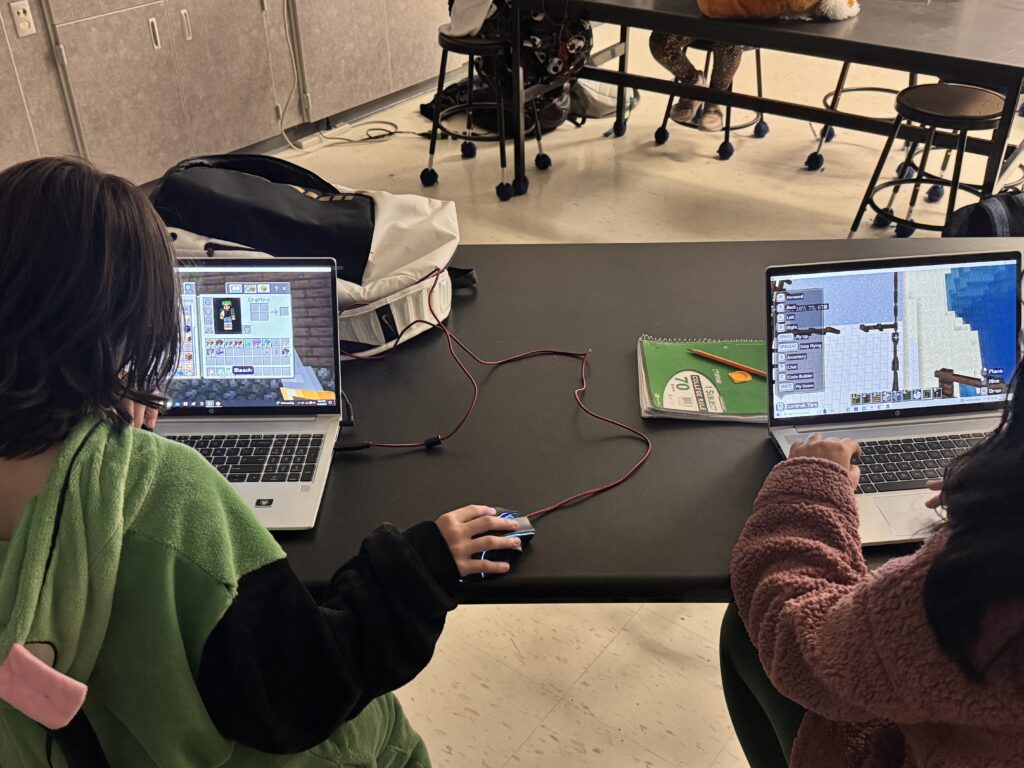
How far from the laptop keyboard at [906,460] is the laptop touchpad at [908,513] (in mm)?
18

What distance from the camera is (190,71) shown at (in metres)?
3.81

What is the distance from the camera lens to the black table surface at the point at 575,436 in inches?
42.8

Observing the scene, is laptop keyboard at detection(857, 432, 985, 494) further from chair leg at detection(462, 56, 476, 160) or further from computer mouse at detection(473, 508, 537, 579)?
chair leg at detection(462, 56, 476, 160)

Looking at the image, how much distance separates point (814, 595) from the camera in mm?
877

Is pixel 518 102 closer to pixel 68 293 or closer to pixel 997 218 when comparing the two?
pixel 997 218

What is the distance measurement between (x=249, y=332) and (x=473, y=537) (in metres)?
0.46

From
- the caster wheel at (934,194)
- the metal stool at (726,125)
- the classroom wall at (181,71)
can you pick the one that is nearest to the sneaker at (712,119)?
the metal stool at (726,125)

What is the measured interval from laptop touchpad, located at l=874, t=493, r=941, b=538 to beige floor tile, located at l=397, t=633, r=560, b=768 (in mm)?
917

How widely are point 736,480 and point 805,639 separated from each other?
0.39m

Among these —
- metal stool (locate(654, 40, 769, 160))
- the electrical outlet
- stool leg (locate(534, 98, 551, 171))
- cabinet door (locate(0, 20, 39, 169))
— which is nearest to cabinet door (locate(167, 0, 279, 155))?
the electrical outlet

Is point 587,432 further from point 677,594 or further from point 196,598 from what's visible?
point 196,598

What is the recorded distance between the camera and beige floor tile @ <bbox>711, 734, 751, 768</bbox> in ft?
5.48

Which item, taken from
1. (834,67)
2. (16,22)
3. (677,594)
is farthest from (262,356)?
(834,67)

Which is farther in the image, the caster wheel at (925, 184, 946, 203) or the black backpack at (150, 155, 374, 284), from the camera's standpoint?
the caster wheel at (925, 184, 946, 203)
